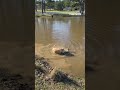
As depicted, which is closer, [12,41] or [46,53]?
[12,41]

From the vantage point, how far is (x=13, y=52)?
5.06 feet

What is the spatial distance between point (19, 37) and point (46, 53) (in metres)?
8.63
